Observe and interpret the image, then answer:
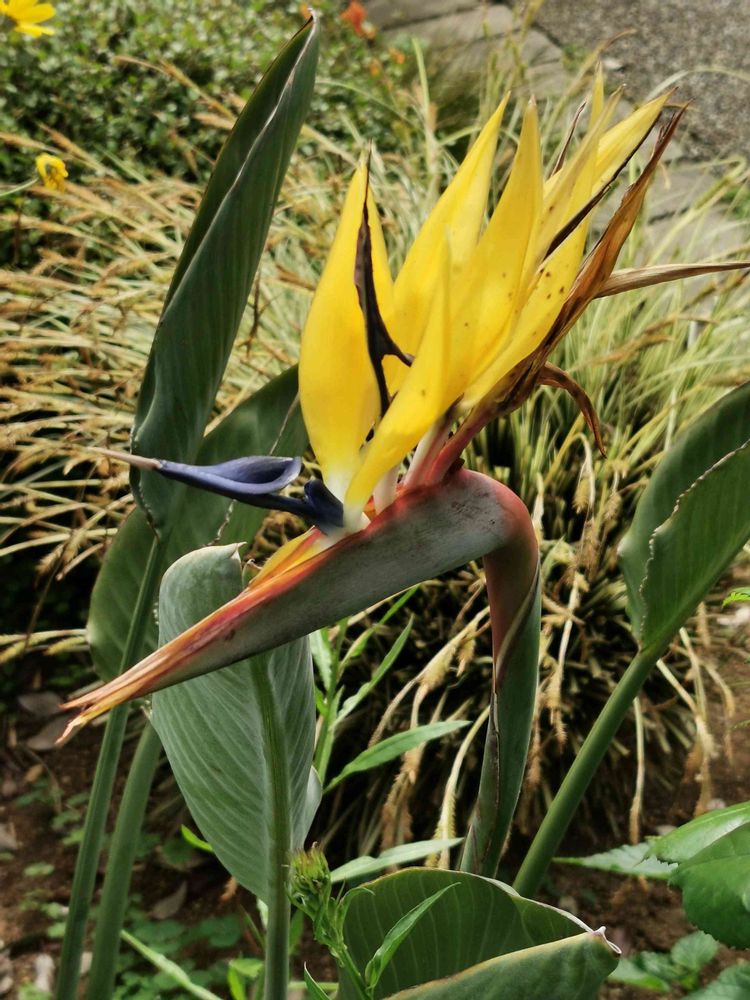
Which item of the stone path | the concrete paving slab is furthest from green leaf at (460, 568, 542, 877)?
the concrete paving slab

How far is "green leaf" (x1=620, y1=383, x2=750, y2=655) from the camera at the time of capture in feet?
2.08

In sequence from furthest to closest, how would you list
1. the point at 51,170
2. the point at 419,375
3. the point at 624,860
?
the point at 51,170
the point at 624,860
the point at 419,375

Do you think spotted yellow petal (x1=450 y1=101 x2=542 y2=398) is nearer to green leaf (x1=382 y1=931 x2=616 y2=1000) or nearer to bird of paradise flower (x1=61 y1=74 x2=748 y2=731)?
bird of paradise flower (x1=61 y1=74 x2=748 y2=731)

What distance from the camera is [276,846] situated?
2.09 feet

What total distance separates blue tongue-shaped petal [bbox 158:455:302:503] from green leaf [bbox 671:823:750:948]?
387 millimetres

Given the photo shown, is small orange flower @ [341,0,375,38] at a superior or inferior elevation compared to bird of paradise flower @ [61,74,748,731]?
superior

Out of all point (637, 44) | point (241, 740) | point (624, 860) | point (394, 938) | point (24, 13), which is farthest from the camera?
point (637, 44)

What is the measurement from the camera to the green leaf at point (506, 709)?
485 millimetres

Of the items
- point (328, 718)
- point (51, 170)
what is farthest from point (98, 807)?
point (51, 170)

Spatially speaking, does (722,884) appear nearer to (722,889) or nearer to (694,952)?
(722,889)

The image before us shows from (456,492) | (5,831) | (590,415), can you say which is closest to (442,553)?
(456,492)

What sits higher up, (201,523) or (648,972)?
(201,523)

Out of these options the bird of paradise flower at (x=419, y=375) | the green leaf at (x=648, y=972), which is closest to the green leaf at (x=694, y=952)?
the green leaf at (x=648, y=972)

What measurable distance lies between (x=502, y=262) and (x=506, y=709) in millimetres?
241
